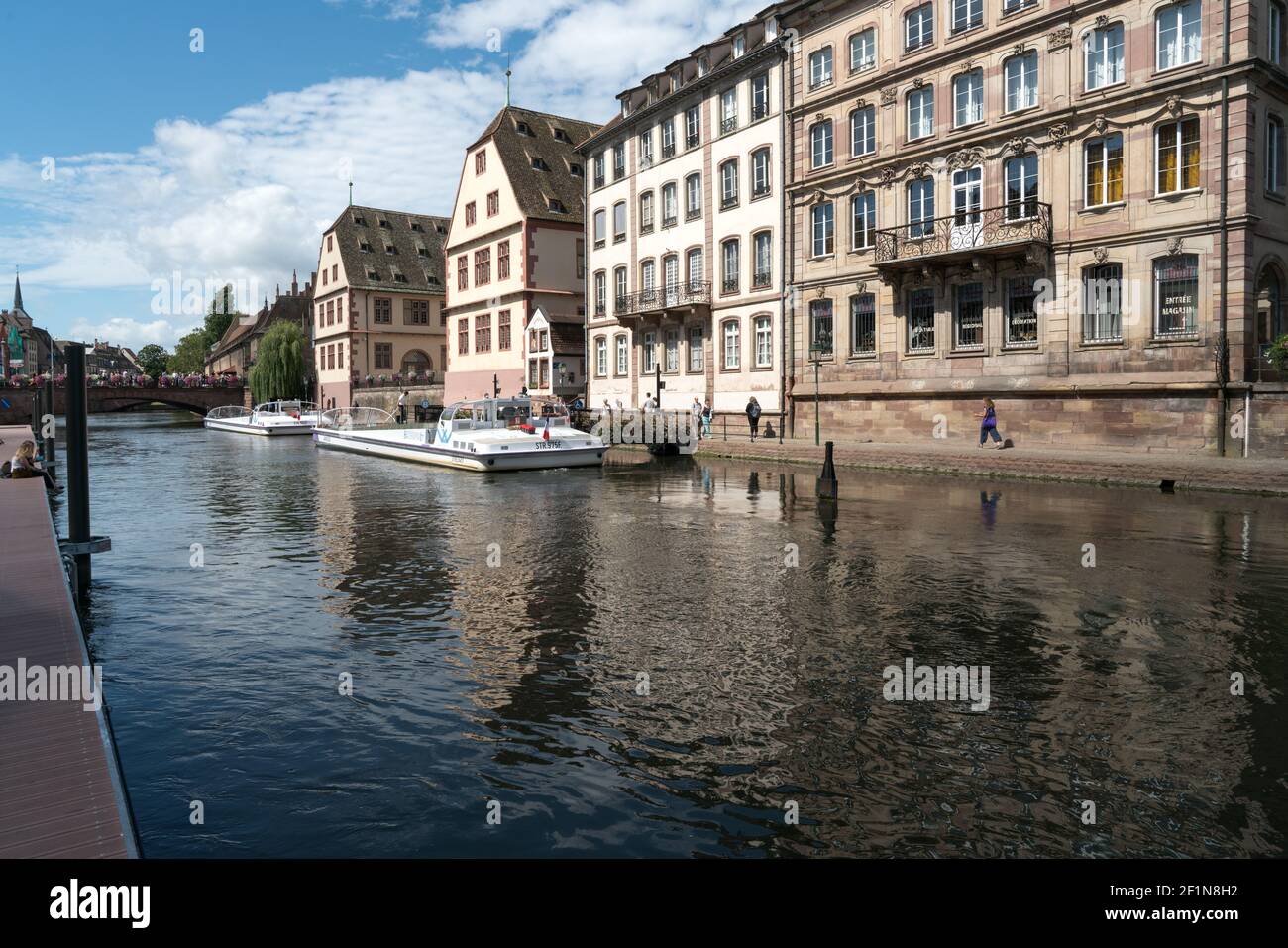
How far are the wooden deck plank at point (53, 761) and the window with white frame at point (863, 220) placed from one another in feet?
95.5

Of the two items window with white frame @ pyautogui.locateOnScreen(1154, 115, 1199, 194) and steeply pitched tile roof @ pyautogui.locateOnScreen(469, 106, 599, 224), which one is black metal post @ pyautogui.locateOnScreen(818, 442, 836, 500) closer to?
window with white frame @ pyautogui.locateOnScreen(1154, 115, 1199, 194)

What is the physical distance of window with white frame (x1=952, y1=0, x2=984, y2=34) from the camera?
29.4 metres

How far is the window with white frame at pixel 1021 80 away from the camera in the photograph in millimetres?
28000

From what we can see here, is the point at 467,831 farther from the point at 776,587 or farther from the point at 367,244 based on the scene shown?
the point at 367,244

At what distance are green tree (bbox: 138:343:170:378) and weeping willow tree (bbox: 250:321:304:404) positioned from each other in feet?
395

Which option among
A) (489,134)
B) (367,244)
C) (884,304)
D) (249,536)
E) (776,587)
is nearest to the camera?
(776,587)

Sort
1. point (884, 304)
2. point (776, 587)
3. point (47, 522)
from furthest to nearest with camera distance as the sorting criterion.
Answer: point (884, 304)
point (47, 522)
point (776, 587)

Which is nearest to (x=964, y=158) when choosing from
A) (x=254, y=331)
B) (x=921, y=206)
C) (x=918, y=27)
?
(x=921, y=206)

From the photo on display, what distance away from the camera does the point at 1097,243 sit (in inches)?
1042

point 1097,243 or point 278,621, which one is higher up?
point 1097,243

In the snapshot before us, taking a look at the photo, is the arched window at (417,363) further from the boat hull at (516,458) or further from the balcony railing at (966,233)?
the balcony railing at (966,233)

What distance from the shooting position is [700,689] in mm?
7102

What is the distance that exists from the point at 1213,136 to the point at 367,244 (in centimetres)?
6839
